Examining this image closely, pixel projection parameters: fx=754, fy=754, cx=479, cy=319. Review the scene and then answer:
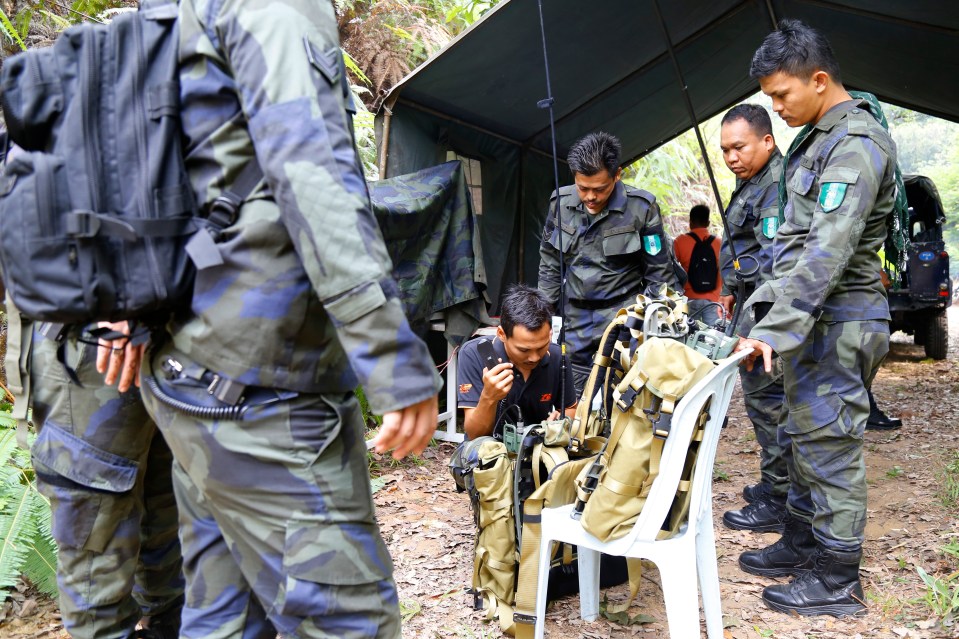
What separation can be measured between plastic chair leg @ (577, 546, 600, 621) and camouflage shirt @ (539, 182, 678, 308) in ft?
5.99

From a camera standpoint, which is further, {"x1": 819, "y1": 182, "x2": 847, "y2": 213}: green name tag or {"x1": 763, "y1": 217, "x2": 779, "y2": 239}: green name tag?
{"x1": 763, "y1": 217, "x2": 779, "y2": 239}: green name tag

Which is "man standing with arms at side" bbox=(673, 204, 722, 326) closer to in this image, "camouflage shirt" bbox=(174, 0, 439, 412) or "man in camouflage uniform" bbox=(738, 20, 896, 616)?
"man in camouflage uniform" bbox=(738, 20, 896, 616)

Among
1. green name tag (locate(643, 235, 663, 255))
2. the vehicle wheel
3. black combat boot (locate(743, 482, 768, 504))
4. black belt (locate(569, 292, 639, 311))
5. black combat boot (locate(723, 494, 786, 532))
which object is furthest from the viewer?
the vehicle wheel

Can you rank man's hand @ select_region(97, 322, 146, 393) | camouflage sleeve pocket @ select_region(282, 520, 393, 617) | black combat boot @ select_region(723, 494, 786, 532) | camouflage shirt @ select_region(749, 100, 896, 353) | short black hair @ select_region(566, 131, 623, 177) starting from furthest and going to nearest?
short black hair @ select_region(566, 131, 623, 177)
black combat boot @ select_region(723, 494, 786, 532)
camouflage shirt @ select_region(749, 100, 896, 353)
man's hand @ select_region(97, 322, 146, 393)
camouflage sleeve pocket @ select_region(282, 520, 393, 617)

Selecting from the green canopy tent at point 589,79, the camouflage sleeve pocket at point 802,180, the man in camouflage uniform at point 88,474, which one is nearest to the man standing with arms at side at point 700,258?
the green canopy tent at point 589,79

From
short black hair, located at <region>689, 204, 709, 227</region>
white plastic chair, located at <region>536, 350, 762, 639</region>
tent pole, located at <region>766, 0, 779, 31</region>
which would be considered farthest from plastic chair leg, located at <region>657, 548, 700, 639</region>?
short black hair, located at <region>689, 204, 709, 227</region>

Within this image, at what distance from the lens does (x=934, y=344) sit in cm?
746

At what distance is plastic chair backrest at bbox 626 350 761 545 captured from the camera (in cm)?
201

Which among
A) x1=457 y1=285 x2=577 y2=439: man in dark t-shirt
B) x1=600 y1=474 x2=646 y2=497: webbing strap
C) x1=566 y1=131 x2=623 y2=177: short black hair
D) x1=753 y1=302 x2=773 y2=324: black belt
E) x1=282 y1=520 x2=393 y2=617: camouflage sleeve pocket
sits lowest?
x1=600 y1=474 x2=646 y2=497: webbing strap

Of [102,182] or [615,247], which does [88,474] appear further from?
[615,247]

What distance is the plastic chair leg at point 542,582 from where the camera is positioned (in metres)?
2.28

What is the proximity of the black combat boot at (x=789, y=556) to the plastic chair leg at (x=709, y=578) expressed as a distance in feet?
2.20

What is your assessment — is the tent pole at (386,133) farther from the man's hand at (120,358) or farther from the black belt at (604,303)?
the man's hand at (120,358)

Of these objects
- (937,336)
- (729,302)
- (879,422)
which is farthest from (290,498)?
Answer: (937,336)
